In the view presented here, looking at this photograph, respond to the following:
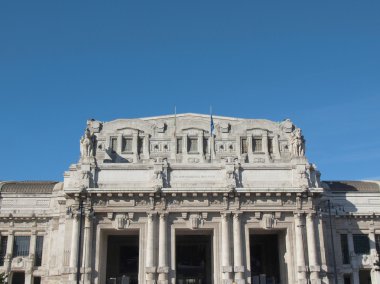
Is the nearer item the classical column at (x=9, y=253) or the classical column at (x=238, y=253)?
the classical column at (x=238, y=253)

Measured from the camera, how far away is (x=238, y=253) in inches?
1902

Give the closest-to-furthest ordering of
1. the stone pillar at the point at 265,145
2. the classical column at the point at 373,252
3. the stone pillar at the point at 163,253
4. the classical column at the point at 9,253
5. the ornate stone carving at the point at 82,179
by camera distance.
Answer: the stone pillar at the point at 163,253 < the ornate stone carving at the point at 82,179 < the classical column at the point at 9,253 < the classical column at the point at 373,252 < the stone pillar at the point at 265,145

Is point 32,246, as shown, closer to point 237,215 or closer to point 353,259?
point 237,215

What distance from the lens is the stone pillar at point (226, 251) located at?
47.7m

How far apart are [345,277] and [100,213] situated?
28.3 metres

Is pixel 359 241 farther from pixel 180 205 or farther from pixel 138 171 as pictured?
pixel 138 171

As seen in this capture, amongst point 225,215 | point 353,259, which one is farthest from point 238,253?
point 353,259

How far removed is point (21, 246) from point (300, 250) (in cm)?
3062

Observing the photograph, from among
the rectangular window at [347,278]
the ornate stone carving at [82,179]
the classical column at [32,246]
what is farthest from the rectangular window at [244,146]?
the classical column at [32,246]

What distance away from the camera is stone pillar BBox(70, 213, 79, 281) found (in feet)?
155

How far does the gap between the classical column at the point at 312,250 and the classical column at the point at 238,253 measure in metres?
6.75

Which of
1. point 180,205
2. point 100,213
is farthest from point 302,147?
point 100,213

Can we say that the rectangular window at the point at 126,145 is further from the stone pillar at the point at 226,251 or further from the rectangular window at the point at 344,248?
the rectangular window at the point at 344,248

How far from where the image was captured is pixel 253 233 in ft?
175
